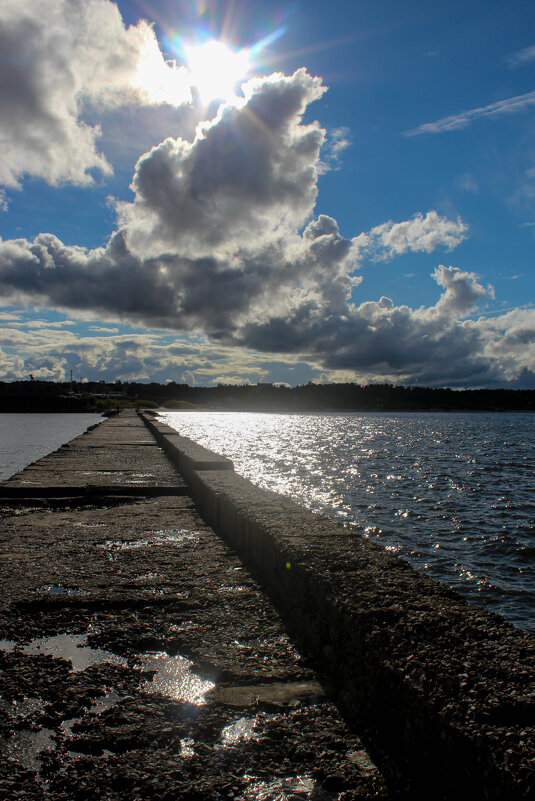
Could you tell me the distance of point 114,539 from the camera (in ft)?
13.7

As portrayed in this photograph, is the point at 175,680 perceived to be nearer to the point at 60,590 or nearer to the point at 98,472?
the point at 60,590

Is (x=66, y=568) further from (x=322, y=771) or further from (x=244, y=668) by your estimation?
(x=322, y=771)

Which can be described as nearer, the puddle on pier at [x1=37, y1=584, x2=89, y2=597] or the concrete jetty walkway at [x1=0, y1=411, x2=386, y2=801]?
the concrete jetty walkway at [x1=0, y1=411, x2=386, y2=801]

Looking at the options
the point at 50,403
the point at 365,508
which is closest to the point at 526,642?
the point at 365,508

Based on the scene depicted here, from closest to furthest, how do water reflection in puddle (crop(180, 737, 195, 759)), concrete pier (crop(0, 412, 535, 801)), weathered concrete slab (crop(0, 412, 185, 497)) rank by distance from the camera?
concrete pier (crop(0, 412, 535, 801)), water reflection in puddle (crop(180, 737, 195, 759)), weathered concrete slab (crop(0, 412, 185, 497))

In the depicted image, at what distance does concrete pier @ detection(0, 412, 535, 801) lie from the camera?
1.47m

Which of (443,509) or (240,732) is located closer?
(240,732)

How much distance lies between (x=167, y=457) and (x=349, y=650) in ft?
27.5

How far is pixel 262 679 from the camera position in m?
2.14

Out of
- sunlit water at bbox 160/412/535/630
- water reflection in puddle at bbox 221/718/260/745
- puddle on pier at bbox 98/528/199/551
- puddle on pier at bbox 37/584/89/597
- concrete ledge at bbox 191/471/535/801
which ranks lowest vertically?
sunlit water at bbox 160/412/535/630

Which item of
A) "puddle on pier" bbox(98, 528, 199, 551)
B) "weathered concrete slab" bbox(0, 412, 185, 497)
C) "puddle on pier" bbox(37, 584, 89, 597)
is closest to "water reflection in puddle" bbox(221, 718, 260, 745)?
"puddle on pier" bbox(37, 584, 89, 597)

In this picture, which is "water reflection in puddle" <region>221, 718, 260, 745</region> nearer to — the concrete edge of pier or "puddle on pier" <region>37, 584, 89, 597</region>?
the concrete edge of pier

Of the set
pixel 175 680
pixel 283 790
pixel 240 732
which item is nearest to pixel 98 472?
pixel 175 680

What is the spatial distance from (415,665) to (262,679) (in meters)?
0.76
